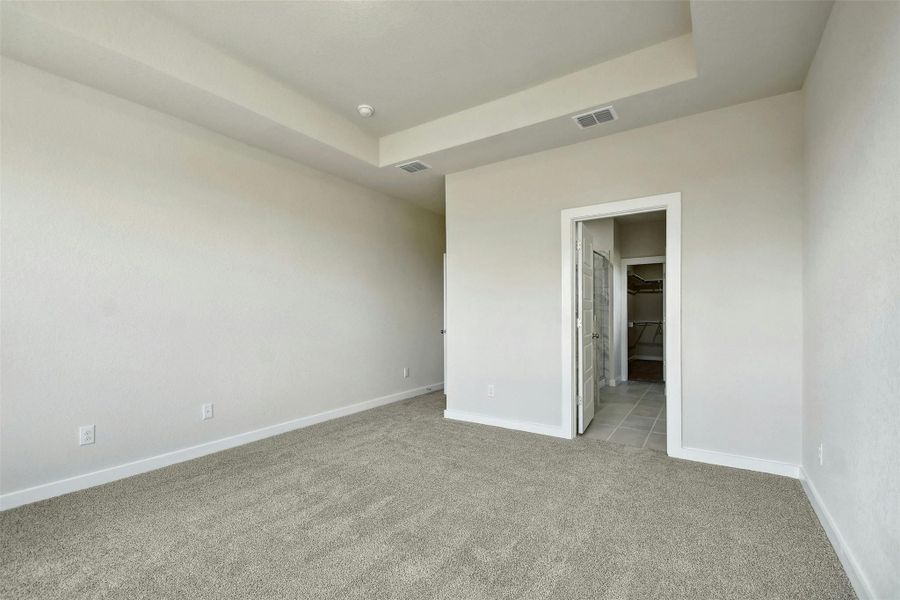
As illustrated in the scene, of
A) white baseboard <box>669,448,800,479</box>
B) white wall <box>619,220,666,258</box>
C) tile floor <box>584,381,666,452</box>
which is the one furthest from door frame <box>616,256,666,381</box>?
white baseboard <box>669,448,800,479</box>

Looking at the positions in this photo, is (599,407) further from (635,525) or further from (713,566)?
(713,566)

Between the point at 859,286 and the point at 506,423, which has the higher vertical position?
the point at 859,286

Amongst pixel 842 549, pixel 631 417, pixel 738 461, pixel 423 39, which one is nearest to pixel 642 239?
pixel 631 417

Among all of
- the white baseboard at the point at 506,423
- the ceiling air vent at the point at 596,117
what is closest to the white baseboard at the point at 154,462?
the white baseboard at the point at 506,423

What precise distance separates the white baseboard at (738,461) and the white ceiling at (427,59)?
8.52ft

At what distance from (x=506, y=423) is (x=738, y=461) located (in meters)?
1.90

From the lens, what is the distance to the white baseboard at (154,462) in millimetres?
2459

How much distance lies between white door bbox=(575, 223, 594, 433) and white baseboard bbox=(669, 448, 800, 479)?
34.3 inches

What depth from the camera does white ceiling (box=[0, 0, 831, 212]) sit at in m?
2.32

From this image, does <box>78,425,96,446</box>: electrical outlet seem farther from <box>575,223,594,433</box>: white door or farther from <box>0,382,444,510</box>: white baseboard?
<box>575,223,594,433</box>: white door

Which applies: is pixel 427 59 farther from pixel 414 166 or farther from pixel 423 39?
pixel 414 166

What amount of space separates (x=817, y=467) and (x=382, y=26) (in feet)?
12.1

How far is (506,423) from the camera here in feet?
13.4

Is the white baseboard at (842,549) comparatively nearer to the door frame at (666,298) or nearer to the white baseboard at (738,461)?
the white baseboard at (738,461)
